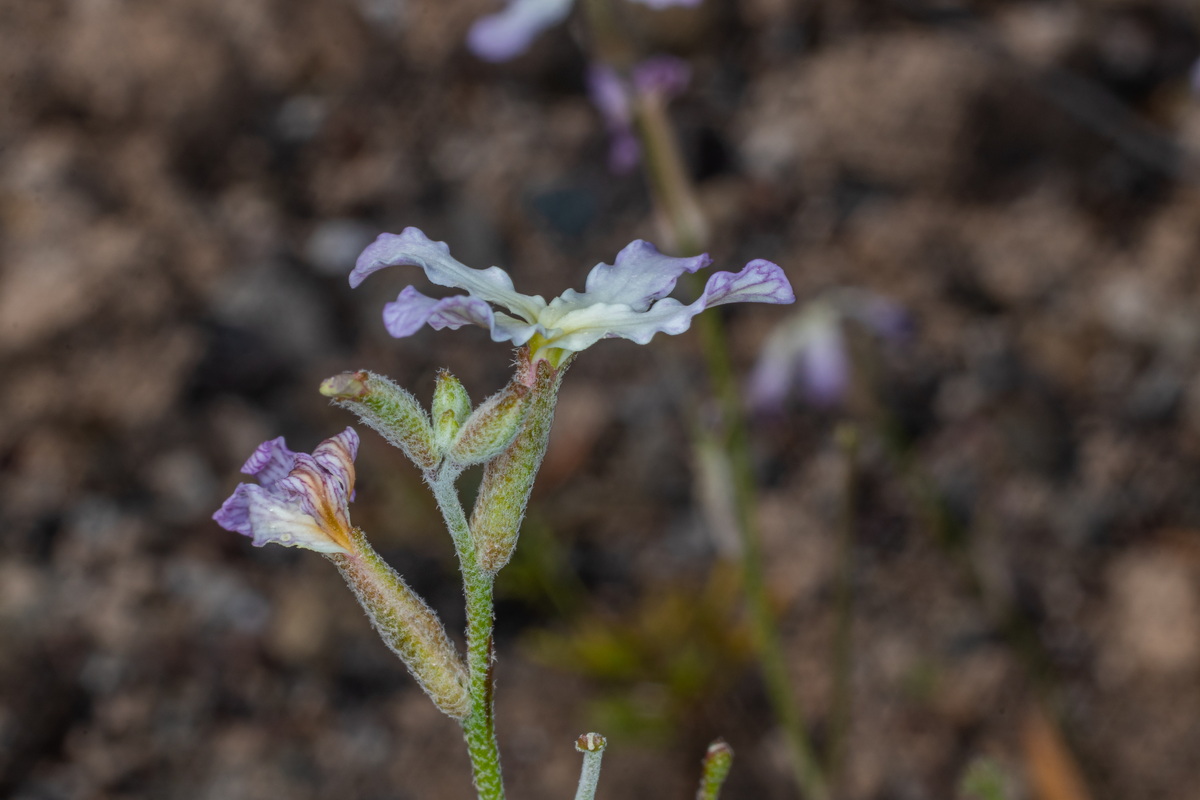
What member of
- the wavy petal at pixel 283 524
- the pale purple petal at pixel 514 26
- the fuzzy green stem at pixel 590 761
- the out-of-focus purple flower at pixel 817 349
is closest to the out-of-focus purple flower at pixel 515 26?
the pale purple petal at pixel 514 26

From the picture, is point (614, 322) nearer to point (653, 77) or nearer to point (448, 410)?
point (448, 410)

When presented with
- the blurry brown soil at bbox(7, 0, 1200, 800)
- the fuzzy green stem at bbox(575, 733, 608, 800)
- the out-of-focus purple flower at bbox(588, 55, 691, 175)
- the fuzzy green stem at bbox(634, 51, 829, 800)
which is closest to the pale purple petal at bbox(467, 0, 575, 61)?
the out-of-focus purple flower at bbox(588, 55, 691, 175)

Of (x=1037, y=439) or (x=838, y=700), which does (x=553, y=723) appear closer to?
(x=838, y=700)

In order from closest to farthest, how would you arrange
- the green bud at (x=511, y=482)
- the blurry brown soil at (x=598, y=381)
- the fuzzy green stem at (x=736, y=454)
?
the green bud at (x=511, y=482) → the fuzzy green stem at (x=736, y=454) → the blurry brown soil at (x=598, y=381)

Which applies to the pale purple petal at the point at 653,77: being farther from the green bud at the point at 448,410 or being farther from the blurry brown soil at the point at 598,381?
the green bud at the point at 448,410

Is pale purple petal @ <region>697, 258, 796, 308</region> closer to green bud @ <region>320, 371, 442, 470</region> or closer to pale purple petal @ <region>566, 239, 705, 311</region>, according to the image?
pale purple petal @ <region>566, 239, 705, 311</region>

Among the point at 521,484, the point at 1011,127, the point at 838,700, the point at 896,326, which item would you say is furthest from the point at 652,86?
the point at 1011,127

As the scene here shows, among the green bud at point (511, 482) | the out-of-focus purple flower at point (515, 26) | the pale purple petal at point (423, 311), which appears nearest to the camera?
the pale purple petal at point (423, 311)
